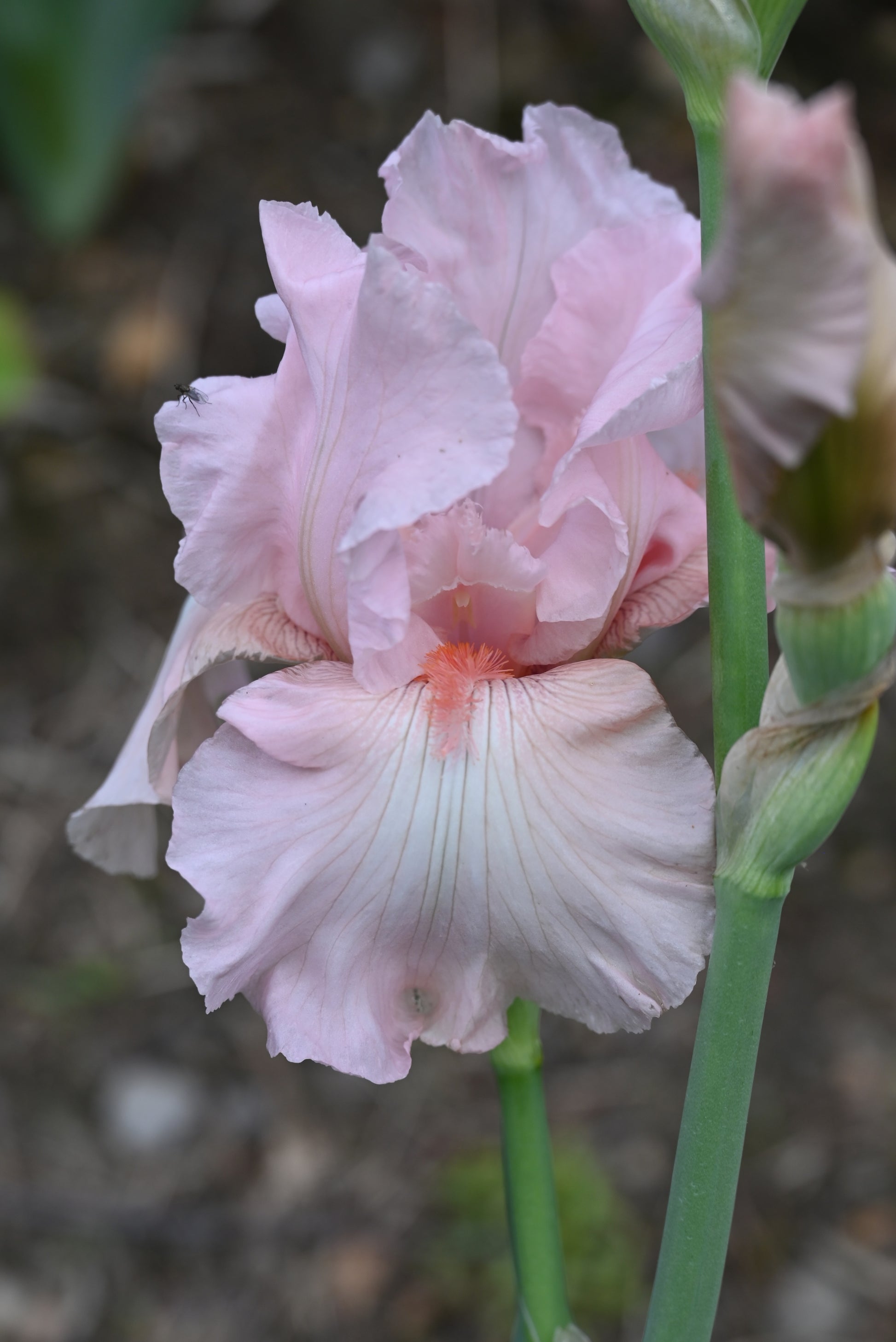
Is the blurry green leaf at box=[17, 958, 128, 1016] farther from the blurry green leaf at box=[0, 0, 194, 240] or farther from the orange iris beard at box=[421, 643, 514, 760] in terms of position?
the orange iris beard at box=[421, 643, 514, 760]

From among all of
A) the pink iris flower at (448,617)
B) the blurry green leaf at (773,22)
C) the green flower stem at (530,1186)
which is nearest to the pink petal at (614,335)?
the pink iris flower at (448,617)

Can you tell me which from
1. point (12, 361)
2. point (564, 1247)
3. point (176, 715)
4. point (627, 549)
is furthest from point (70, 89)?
point (564, 1247)

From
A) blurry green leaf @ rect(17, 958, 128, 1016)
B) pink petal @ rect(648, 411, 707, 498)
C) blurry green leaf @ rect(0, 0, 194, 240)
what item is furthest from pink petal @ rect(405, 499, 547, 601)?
blurry green leaf @ rect(0, 0, 194, 240)

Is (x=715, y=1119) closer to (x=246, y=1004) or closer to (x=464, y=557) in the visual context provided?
(x=464, y=557)

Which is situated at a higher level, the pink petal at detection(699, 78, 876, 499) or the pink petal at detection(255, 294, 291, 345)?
the pink petal at detection(699, 78, 876, 499)

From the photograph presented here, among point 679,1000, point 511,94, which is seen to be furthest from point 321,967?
point 511,94

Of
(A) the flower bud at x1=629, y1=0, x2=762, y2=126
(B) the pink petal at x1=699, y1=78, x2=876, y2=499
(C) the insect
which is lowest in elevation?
(C) the insect

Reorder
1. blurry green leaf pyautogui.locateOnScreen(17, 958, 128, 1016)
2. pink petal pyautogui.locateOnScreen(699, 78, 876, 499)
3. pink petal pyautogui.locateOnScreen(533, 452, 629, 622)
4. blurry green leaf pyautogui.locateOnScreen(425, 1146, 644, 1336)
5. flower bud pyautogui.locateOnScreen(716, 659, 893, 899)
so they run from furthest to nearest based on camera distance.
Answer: blurry green leaf pyautogui.locateOnScreen(17, 958, 128, 1016) < blurry green leaf pyautogui.locateOnScreen(425, 1146, 644, 1336) < pink petal pyautogui.locateOnScreen(533, 452, 629, 622) < flower bud pyautogui.locateOnScreen(716, 659, 893, 899) < pink petal pyautogui.locateOnScreen(699, 78, 876, 499)

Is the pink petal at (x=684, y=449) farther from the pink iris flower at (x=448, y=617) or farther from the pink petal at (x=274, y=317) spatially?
the pink petal at (x=274, y=317)
